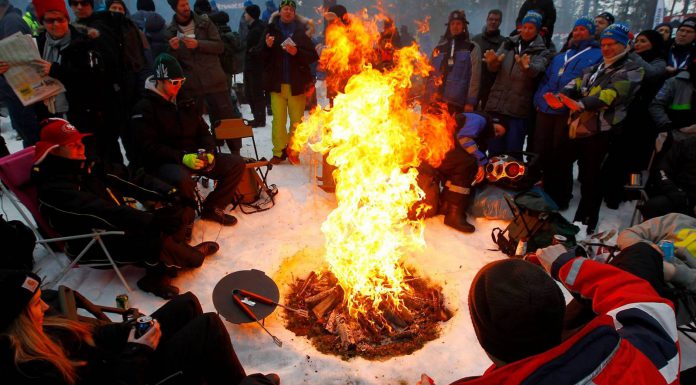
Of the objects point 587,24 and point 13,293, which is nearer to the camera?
point 13,293

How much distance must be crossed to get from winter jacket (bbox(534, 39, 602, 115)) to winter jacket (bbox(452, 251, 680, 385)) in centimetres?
452

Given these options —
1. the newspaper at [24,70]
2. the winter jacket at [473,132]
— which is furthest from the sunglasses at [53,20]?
the winter jacket at [473,132]

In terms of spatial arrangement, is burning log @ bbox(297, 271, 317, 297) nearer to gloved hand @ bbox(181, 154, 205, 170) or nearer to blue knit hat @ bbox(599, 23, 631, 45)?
gloved hand @ bbox(181, 154, 205, 170)

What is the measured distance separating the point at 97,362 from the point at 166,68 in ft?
13.3

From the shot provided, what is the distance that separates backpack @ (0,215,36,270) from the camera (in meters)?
3.69

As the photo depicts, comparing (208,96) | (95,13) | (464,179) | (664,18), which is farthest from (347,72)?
(664,18)

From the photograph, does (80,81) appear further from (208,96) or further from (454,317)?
(454,317)

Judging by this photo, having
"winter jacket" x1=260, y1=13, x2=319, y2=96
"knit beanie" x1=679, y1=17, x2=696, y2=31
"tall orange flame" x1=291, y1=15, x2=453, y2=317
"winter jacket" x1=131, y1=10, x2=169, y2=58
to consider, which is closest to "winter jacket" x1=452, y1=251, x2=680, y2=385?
"tall orange flame" x1=291, y1=15, x2=453, y2=317

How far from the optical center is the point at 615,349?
4.99 feet

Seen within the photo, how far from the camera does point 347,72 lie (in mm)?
7633

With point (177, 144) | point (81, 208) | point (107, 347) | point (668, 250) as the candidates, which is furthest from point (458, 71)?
point (107, 347)

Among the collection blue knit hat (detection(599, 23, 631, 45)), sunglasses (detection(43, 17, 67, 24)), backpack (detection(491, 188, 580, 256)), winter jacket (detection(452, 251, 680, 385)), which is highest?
sunglasses (detection(43, 17, 67, 24))

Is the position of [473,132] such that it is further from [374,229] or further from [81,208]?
[81,208]

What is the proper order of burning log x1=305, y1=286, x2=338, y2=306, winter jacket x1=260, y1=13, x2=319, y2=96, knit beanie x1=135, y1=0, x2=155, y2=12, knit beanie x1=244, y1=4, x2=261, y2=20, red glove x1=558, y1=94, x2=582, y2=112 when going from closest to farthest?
1. burning log x1=305, y1=286, x2=338, y2=306
2. red glove x1=558, y1=94, x2=582, y2=112
3. winter jacket x1=260, y1=13, x2=319, y2=96
4. knit beanie x1=135, y1=0, x2=155, y2=12
5. knit beanie x1=244, y1=4, x2=261, y2=20
